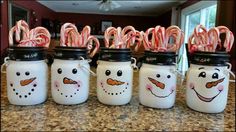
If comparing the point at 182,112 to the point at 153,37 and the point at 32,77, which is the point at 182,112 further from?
the point at 32,77

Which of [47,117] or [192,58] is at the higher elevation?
[192,58]

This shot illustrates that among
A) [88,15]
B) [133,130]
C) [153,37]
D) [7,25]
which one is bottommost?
[133,130]

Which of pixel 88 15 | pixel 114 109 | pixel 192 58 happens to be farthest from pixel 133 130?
pixel 88 15

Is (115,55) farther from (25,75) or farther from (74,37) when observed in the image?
(25,75)

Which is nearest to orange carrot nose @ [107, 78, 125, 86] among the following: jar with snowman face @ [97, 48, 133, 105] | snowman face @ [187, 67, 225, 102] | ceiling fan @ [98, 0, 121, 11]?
jar with snowman face @ [97, 48, 133, 105]

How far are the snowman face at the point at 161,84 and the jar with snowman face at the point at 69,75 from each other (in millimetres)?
186

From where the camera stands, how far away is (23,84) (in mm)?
625

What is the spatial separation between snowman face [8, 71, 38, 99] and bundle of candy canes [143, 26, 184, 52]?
1.10 feet

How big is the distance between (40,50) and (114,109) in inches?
10.4

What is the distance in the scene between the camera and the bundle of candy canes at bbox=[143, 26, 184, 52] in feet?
2.12

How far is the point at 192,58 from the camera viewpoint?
2.11ft

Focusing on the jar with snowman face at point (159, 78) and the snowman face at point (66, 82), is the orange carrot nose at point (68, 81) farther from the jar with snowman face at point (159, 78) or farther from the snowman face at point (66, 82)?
the jar with snowman face at point (159, 78)

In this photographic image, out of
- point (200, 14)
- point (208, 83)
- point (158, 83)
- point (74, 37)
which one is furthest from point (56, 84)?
point (200, 14)

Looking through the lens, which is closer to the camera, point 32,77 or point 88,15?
point 32,77
